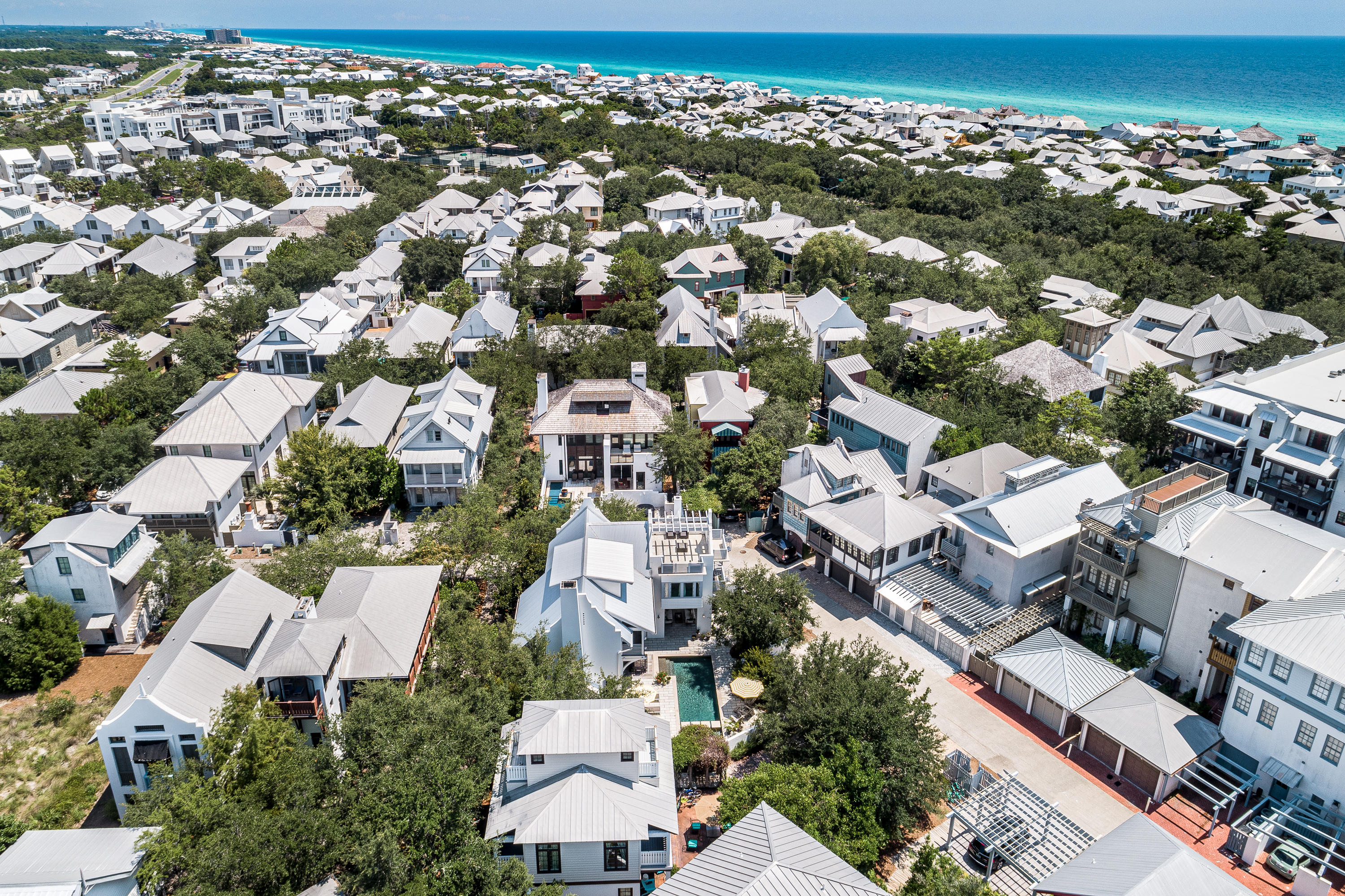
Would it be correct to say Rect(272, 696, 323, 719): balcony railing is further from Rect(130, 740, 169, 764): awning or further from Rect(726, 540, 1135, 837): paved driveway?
Rect(726, 540, 1135, 837): paved driveway

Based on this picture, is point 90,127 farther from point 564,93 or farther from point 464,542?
point 464,542

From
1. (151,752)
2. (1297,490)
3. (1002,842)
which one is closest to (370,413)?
(151,752)

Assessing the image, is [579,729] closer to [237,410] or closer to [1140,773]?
[1140,773]

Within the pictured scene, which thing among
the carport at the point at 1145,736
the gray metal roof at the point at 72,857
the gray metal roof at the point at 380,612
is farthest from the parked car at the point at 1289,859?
the gray metal roof at the point at 72,857

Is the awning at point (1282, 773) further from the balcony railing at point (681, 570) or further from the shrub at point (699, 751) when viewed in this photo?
the balcony railing at point (681, 570)

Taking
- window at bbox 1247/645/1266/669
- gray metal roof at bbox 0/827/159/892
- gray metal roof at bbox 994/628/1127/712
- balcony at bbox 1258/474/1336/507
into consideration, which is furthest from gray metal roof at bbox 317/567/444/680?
balcony at bbox 1258/474/1336/507

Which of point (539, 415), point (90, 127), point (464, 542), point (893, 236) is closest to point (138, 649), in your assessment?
point (464, 542)
